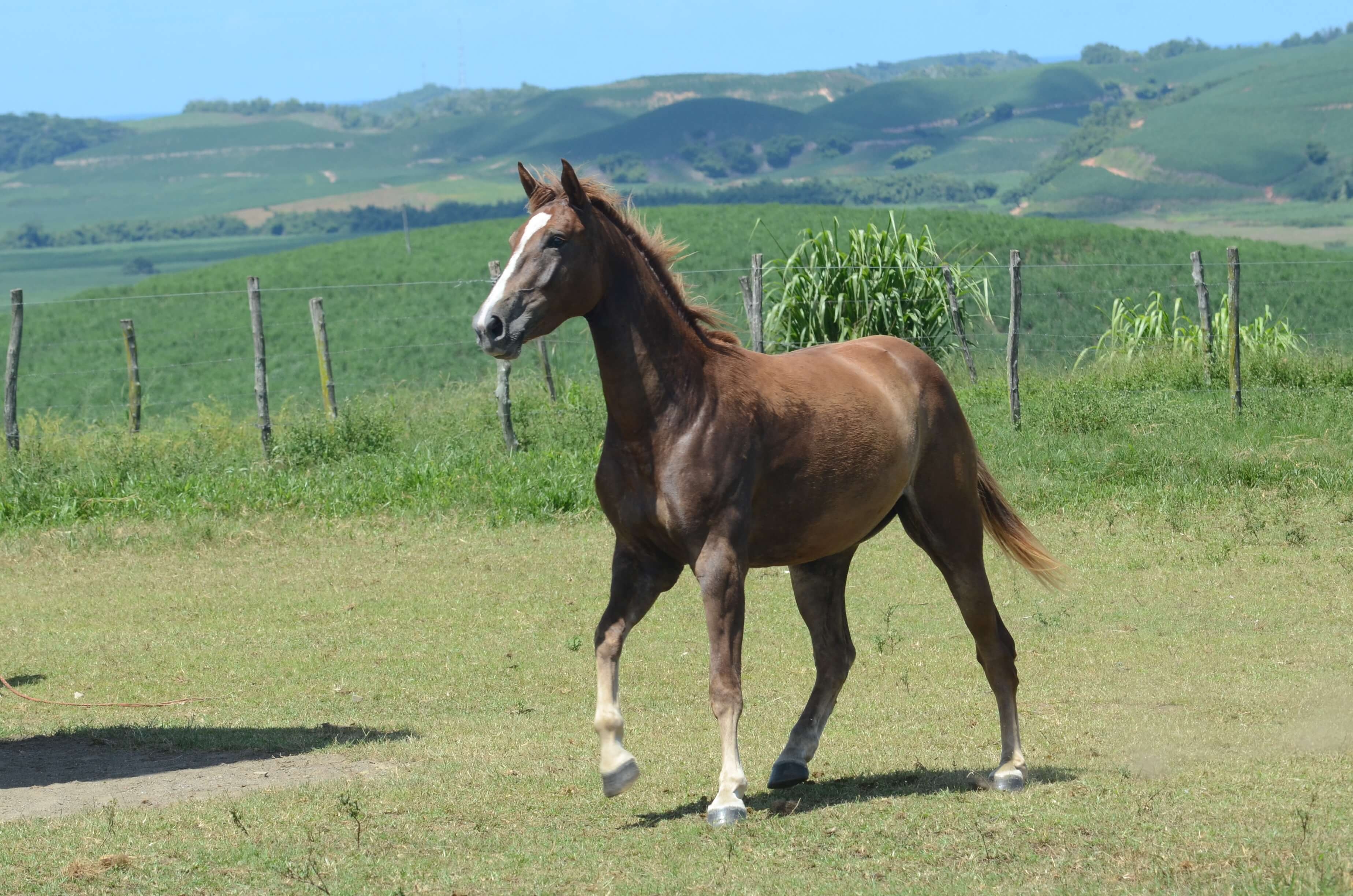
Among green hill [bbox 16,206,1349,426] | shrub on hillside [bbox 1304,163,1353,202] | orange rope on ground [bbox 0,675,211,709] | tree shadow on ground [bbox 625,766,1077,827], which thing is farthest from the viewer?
shrub on hillside [bbox 1304,163,1353,202]

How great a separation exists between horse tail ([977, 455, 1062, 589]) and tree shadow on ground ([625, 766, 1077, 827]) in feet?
3.29

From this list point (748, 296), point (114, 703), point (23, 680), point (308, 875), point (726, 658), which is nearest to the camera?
point (308, 875)

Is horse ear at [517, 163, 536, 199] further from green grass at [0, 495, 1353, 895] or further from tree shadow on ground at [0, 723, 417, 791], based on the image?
tree shadow on ground at [0, 723, 417, 791]

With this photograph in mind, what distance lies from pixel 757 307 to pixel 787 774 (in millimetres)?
10212

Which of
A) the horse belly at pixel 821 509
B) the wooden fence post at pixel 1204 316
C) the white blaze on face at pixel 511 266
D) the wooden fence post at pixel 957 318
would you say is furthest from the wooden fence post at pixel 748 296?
the white blaze on face at pixel 511 266

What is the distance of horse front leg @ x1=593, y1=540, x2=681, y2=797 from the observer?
207 inches

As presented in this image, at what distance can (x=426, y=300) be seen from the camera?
47.2 meters

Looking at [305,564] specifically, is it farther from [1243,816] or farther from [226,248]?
[226,248]

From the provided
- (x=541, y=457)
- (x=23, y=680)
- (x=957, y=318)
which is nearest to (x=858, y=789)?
(x=23, y=680)

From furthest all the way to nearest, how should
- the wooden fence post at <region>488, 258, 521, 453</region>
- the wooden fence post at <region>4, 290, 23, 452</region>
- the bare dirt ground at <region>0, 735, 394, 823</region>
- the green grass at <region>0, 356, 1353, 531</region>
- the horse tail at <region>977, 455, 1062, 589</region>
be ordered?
the wooden fence post at <region>488, 258, 521, 453</region> < the wooden fence post at <region>4, 290, 23, 452</region> < the green grass at <region>0, 356, 1353, 531</region> < the horse tail at <region>977, 455, 1062, 589</region> < the bare dirt ground at <region>0, 735, 394, 823</region>

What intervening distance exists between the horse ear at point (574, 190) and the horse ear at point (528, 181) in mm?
130

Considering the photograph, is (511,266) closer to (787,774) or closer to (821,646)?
(821,646)

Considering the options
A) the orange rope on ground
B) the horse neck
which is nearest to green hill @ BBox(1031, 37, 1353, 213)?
the orange rope on ground

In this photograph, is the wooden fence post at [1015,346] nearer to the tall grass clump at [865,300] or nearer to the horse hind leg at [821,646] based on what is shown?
the tall grass clump at [865,300]
